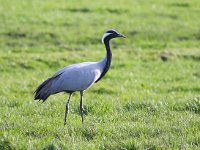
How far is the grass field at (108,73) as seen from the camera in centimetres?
927

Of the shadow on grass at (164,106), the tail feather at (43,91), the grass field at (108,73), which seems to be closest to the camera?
the grass field at (108,73)

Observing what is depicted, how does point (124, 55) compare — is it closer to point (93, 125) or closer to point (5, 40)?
point (5, 40)

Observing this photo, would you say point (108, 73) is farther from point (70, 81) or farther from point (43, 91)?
point (43, 91)

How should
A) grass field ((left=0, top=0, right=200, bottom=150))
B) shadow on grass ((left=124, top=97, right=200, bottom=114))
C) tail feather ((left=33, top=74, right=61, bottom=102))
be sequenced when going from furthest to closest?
shadow on grass ((left=124, top=97, right=200, bottom=114))
tail feather ((left=33, top=74, right=61, bottom=102))
grass field ((left=0, top=0, right=200, bottom=150))

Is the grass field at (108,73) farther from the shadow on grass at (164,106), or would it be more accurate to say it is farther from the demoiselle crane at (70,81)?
the demoiselle crane at (70,81)

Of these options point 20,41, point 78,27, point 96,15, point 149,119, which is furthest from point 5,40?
point 149,119

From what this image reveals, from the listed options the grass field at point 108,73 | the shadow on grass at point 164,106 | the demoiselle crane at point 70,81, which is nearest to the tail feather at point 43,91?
the demoiselle crane at point 70,81

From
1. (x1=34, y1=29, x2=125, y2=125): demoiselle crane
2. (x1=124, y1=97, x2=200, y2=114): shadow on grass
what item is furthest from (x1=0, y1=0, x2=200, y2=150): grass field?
(x1=34, y1=29, x2=125, y2=125): demoiselle crane

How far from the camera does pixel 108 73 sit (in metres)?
17.5

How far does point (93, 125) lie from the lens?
384 inches

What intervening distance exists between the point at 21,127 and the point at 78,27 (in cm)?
1398

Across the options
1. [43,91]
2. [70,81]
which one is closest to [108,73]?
[70,81]

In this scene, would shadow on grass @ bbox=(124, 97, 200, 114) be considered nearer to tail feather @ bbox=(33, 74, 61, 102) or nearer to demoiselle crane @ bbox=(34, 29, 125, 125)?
demoiselle crane @ bbox=(34, 29, 125, 125)

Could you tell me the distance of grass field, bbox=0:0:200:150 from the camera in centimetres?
927
